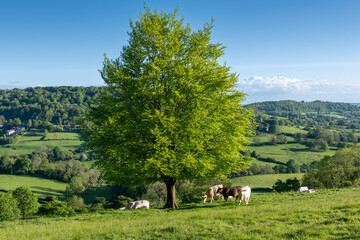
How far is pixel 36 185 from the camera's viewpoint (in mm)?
115938

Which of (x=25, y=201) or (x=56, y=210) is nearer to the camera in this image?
(x=56, y=210)

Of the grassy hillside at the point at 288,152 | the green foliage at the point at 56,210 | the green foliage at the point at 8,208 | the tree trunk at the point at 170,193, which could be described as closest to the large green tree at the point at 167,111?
the tree trunk at the point at 170,193

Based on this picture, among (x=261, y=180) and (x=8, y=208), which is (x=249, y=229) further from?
(x=261, y=180)

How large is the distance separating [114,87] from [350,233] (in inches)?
744

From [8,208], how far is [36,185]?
72.6m

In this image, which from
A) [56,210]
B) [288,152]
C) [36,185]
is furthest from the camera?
[288,152]

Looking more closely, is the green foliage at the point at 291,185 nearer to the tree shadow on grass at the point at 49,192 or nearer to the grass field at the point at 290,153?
the grass field at the point at 290,153

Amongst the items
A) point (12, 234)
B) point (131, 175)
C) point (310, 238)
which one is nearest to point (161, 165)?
point (131, 175)

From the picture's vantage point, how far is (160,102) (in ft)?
65.7

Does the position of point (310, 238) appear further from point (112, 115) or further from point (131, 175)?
point (112, 115)

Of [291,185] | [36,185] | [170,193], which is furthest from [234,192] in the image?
[36,185]

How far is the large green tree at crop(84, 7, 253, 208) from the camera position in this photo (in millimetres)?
18328

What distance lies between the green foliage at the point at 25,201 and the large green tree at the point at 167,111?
5782 cm

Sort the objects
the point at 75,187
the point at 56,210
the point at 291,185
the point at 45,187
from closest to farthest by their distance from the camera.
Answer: the point at 56,210
the point at 291,185
the point at 75,187
the point at 45,187
